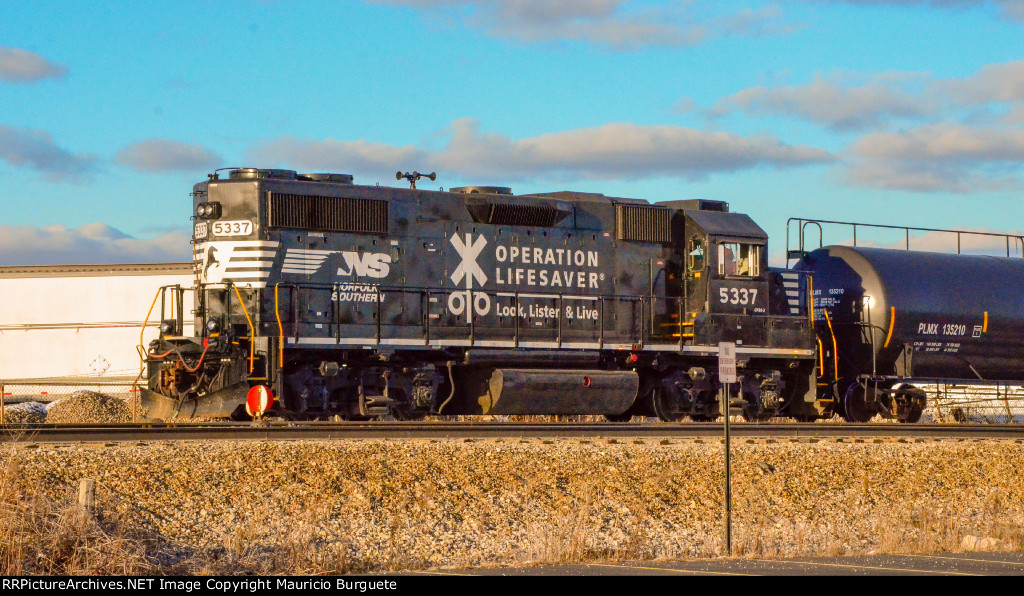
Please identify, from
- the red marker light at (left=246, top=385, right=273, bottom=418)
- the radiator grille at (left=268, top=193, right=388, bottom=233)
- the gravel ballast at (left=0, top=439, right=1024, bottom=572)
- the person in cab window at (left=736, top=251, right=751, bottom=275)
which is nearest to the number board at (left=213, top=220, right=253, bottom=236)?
the radiator grille at (left=268, top=193, right=388, bottom=233)

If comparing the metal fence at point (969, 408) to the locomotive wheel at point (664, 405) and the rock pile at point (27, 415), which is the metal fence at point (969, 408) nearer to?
the locomotive wheel at point (664, 405)

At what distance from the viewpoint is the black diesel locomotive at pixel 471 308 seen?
18453 mm

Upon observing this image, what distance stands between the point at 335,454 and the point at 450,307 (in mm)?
6551

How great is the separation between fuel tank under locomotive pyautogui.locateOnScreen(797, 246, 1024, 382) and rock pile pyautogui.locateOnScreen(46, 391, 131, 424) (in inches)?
572

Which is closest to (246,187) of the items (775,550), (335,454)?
(335,454)

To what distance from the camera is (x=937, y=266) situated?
23938 millimetres

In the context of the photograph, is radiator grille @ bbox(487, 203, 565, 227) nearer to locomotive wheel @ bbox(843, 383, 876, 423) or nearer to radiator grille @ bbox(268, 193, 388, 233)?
radiator grille @ bbox(268, 193, 388, 233)

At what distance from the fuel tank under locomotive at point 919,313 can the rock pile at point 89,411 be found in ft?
47.6

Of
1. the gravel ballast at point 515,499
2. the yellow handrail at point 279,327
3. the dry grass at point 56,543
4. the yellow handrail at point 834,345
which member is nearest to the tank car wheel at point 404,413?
the yellow handrail at point 279,327

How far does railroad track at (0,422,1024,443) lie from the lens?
49.8ft

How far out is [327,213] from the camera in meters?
19.2

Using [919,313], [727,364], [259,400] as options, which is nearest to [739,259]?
[919,313]

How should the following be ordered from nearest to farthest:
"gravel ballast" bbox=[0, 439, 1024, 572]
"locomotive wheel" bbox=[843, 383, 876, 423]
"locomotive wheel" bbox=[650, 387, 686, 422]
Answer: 1. "gravel ballast" bbox=[0, 439, 1024, 572]
2. "locomotive wheel" bbox=[650, 387, 686, 422]
3. "locomotive wheel" bbox=[843, 383, 876, 423]

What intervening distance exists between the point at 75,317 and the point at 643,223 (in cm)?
2429
